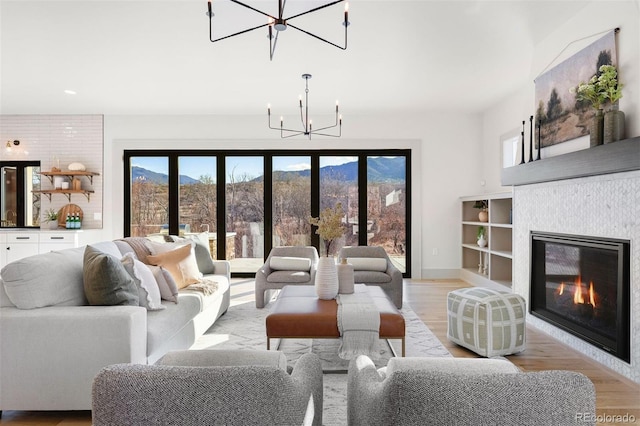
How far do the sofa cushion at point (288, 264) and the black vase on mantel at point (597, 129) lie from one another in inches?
124

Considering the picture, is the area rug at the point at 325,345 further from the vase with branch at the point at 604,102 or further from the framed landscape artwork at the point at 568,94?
the framed landscape artwork at the point at 568,94

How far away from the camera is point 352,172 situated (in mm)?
6844

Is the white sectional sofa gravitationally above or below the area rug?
above

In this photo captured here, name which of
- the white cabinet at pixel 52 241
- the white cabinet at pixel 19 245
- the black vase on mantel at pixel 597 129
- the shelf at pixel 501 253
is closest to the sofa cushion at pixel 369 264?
the shelf at pixel 501 253

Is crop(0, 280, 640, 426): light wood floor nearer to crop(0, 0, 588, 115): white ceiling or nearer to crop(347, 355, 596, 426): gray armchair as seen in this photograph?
crop(347, 355, 596, 426): gray armchair

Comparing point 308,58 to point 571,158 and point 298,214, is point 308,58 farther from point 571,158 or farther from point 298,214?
point 298,214

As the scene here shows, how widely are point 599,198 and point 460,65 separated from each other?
222 cm

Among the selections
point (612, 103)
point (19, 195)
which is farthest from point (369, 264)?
point (19, 195)

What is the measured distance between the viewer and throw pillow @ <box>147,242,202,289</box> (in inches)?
137

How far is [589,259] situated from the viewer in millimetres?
3250

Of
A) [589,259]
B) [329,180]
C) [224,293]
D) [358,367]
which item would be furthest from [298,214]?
[358,367]

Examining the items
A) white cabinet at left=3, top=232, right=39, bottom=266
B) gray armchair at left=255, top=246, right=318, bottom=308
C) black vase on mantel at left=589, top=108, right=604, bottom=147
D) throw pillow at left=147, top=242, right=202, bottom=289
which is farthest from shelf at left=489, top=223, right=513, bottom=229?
white cabinet at left=3, top=232, right=39, bottom=266

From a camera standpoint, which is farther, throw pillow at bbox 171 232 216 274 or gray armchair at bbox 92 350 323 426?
throw pillow at bbox 171 232 216 274

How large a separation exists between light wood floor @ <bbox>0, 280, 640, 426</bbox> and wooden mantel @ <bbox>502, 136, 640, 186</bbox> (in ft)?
4.90
